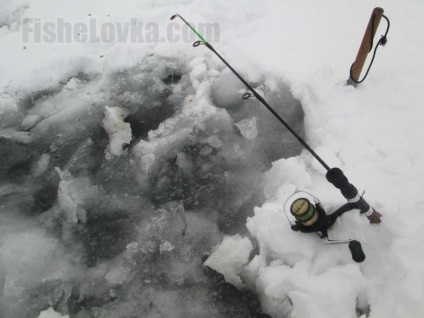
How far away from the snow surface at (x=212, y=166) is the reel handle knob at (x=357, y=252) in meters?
0.12

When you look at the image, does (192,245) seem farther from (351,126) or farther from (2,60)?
(2,60)

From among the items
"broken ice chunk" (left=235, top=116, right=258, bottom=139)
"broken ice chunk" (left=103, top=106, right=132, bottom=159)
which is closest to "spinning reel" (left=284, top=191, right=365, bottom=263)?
"broken ice chunk" (left=235, top=116, right=258, bottom=139)

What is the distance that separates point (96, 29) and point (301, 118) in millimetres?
3624

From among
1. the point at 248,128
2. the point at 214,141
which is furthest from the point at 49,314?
the point at 248,128

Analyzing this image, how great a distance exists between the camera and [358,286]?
2.27 metres

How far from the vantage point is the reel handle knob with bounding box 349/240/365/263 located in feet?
7.34

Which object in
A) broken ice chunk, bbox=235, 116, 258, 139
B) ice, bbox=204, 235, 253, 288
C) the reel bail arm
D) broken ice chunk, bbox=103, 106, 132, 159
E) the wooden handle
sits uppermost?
the wooden handle

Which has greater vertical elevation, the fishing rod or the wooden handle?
the wooden handle

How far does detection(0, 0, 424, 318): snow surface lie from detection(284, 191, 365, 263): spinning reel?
0.09 m

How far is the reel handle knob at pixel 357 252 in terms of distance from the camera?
2.24 meters

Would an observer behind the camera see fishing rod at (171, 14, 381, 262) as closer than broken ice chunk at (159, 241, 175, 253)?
Yes

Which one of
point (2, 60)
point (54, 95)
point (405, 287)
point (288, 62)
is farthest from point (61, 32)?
point (405, 287)

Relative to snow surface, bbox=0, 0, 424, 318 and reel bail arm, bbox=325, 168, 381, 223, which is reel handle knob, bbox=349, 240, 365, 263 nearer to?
snow surface, bbox=0, 0, 424, 318

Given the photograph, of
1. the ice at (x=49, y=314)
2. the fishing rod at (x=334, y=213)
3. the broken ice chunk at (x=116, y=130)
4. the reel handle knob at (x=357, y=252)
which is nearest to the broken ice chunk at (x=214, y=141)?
the broken ice chunk at (x=116, y=130)
